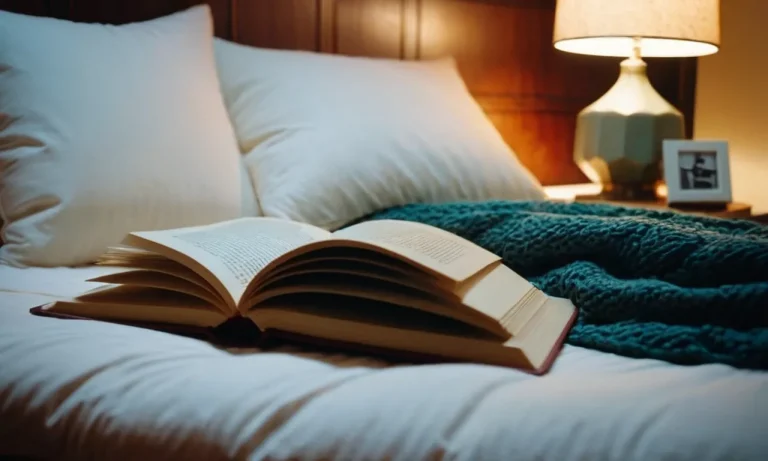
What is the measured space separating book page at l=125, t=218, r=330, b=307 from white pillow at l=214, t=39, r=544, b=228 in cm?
36

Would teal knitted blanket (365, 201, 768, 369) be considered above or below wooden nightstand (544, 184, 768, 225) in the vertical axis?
above

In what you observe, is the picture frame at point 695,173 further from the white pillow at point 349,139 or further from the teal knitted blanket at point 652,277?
the teal knitted blanket at point 652,277

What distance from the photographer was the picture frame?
1.92 metres

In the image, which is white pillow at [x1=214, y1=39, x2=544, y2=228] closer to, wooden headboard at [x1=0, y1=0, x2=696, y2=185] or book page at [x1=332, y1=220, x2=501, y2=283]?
wooden headboard at [x1=0, y1=0, x2=696, y2=185]

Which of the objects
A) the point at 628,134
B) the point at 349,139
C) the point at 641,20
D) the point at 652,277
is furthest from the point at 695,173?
the point at 652,277

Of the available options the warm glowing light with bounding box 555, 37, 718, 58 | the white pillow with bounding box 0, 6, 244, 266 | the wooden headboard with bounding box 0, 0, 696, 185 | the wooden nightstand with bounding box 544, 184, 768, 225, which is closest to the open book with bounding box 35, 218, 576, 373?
the white pillow with bounding box 0, 6, 244, 266

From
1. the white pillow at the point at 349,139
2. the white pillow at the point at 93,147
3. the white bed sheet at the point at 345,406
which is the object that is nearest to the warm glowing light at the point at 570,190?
the white pillow at the point at 349,139

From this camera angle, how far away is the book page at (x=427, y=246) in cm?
71

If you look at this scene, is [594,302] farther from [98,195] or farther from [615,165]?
[615,165]

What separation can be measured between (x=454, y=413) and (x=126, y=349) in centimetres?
32

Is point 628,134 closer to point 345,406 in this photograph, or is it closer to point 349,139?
point 349,139

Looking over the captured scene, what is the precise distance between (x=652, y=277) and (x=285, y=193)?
27.9 inches

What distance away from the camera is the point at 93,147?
3.81 ft

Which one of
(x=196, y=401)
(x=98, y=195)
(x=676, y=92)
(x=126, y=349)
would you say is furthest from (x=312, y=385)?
(x=676, y=92)
